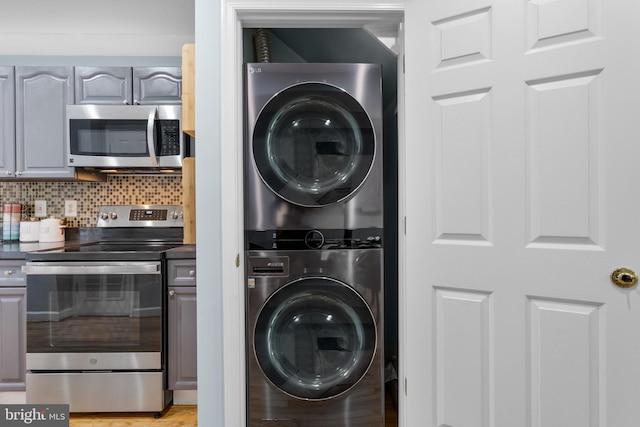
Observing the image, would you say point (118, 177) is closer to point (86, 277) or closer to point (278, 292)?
point (86, 277)

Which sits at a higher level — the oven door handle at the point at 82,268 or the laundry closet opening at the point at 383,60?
the laundry closet opening at the point at 383,60

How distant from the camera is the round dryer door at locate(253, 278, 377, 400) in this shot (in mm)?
1803

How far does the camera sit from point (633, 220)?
1.28 meters

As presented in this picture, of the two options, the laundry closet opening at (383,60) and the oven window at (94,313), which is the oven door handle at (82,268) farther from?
the laundry closet opening at (383,60)

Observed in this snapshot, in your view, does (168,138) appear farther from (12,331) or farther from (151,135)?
(12,331)

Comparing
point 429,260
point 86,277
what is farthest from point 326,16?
point 86,277

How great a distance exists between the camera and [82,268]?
2.24 metres

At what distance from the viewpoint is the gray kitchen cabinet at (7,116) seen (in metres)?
2.62

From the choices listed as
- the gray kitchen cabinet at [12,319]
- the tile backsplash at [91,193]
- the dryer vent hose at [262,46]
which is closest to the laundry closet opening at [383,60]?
the dryer vent hose at [262,46]

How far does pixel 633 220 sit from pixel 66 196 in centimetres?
334

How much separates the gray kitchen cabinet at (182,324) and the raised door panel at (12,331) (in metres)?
0.88

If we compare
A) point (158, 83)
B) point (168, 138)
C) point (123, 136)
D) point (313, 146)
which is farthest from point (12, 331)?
point (313, 146)

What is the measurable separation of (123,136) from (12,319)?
1.28m

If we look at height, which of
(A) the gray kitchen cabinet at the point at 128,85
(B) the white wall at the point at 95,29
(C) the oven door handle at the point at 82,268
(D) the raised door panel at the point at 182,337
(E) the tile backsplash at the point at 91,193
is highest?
(B) the white wall at the point at 95,29
